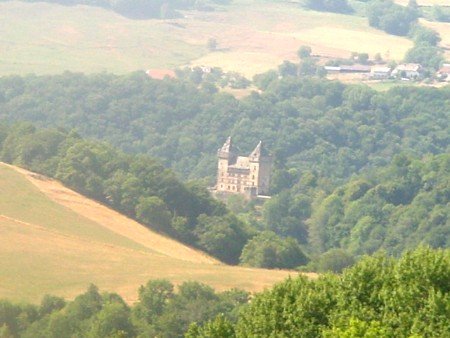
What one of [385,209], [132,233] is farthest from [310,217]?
[132,233]

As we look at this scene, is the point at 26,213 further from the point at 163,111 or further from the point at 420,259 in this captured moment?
the point at 163,111

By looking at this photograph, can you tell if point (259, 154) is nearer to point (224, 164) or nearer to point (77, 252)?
point (224, 164)


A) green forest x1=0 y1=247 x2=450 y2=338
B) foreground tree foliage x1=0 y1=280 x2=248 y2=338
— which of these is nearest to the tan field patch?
foreground tree foliage x1=0 y1=280 x2=248 y2=338

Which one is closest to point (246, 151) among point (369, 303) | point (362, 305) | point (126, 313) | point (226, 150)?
point (226, 150)

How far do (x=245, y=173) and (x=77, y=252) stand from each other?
7664 centimetres

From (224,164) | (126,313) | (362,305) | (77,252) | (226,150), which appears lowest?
(224,164)

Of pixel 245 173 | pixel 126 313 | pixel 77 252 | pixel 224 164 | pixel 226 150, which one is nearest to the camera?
pixel 126 313

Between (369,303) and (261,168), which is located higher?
(369,303)

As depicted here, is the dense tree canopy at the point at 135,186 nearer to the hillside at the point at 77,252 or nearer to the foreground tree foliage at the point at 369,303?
the hillside at the point at 77,252

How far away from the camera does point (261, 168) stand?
15250 cm

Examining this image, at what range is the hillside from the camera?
68.8 meters

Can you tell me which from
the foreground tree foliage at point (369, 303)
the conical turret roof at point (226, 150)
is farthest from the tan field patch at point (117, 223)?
the conical turret roof at point (226, 150)

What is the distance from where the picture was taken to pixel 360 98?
648 feet

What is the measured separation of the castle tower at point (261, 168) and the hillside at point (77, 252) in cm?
5569
